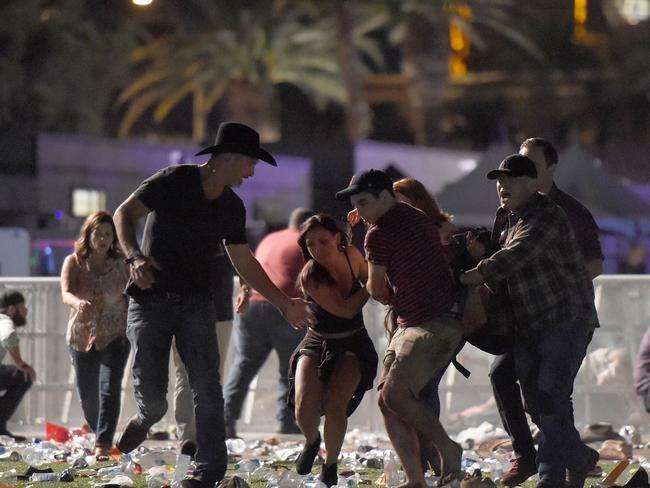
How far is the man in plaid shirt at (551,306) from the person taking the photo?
26.4ft

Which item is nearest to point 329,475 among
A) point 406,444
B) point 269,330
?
point 406,444

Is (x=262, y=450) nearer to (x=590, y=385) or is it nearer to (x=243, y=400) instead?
(x=243, y=400)

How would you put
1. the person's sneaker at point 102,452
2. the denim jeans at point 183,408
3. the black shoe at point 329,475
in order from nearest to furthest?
the black shoe at point 329,475 < the denim jeans at point 183,408 < the person's sneaker at point 102,452

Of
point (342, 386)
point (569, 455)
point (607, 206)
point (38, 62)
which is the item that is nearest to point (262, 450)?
Answer: point (342, 386)

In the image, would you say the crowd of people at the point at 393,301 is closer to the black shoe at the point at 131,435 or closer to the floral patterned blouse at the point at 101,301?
the black shoe at the point at 131,435

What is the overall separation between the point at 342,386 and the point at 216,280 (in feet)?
9.63

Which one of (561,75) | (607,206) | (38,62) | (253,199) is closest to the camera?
(607,206)

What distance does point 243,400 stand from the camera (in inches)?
492

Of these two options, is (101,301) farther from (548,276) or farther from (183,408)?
(548,276)

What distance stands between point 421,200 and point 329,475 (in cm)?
155

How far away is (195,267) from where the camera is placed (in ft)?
26.1

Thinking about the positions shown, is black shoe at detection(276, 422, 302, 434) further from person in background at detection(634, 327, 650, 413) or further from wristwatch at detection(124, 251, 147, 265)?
wristwatch at detection(124, 251, 147, 265)

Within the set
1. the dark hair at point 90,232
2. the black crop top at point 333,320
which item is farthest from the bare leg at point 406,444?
the dark hair at point 90,232

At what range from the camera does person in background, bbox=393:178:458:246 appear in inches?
335
